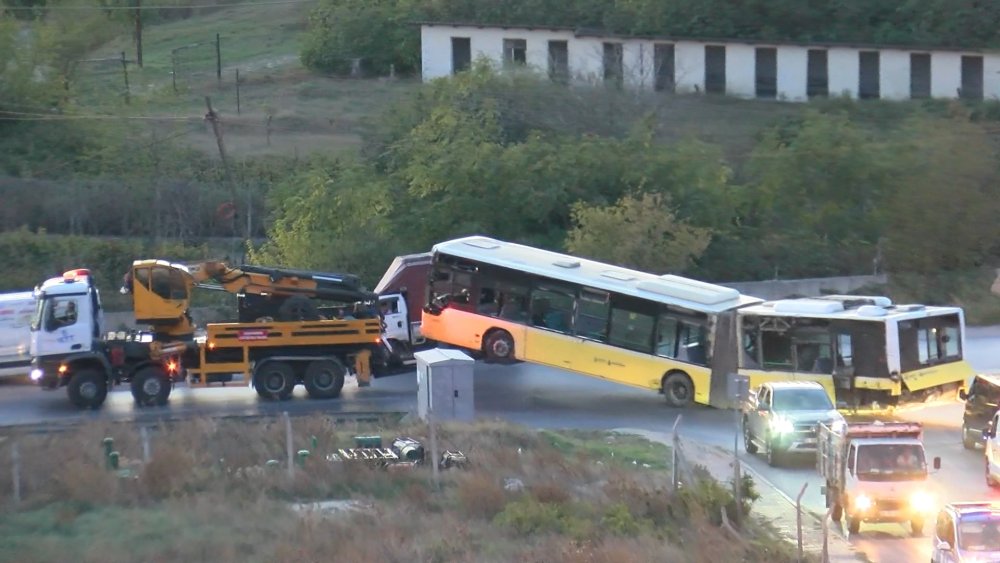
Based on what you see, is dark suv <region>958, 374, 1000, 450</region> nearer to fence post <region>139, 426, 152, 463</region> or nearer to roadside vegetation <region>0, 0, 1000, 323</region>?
roadside vegetation <region>0, 0, 1000, 323</region>

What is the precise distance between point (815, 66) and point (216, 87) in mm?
28205

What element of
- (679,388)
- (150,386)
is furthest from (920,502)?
(150,386)

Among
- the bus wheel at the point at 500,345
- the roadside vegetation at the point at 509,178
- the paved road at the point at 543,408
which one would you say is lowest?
the paved road at the point at 543,408

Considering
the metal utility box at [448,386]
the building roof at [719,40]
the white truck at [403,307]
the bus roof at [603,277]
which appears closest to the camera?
the metal utility box at [448,386]

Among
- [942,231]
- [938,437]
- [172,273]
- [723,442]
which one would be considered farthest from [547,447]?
[942,231]

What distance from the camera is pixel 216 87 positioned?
68.1m

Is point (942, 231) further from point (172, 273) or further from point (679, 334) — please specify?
point (172, 273)

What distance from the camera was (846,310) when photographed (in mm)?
29562

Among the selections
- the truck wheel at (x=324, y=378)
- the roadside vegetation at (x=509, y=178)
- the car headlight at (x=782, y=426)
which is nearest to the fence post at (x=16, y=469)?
the truck wheel at (x=324, y=378)

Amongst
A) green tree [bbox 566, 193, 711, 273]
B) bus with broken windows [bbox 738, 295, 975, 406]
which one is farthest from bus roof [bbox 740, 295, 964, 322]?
green tree [bbox 566, 193, 711, 273]

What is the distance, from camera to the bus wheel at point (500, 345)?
1237 inches

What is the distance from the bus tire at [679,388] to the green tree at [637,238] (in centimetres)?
988

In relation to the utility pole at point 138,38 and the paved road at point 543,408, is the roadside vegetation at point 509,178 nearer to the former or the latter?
the paved road at point 543,408

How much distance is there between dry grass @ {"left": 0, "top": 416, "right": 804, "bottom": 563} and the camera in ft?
60.4
